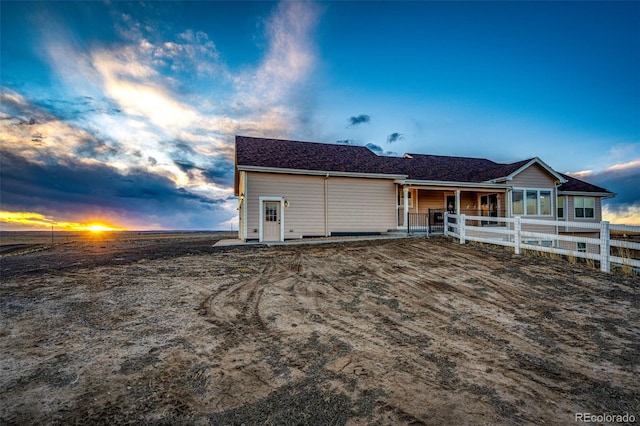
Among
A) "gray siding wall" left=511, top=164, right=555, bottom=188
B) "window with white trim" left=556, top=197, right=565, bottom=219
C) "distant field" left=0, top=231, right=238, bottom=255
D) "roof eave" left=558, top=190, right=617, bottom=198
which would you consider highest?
"gray siding wall" left=511, top=164, right=555, bottom=188

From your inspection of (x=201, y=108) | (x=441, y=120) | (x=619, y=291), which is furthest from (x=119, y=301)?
(x=441, y=120)

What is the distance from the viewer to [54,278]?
7.65 metres

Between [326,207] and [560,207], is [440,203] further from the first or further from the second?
[560,207]

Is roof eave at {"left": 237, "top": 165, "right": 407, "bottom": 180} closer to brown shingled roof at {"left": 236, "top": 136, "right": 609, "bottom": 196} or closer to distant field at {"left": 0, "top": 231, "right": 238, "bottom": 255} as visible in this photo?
brown shingled roof at {"left": 236, "top": 136, "right": 609, "bottom": 196}

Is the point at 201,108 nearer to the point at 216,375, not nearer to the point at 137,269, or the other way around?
the point at 137,269

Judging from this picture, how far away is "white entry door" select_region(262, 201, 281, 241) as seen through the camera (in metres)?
15.7

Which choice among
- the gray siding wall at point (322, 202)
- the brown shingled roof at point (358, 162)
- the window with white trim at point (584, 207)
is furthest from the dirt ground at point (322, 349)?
the window with white trim at point (584, 207)

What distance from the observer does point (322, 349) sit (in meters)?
3.61

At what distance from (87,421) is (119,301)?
12.1ft

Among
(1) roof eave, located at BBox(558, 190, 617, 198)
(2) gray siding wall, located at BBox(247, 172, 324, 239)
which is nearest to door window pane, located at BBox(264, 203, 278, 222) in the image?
(2) gray siding wall, located at BBox(247, 172, 324, 239)

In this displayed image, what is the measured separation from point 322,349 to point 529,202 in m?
20.4

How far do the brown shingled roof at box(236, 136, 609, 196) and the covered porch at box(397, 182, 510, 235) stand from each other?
80cm

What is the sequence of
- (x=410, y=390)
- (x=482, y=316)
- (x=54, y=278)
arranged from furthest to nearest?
(x=54, y=278) < (x=482, y=316) < (x=410, y=390)

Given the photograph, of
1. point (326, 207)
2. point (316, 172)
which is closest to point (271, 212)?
point (326, 207)
